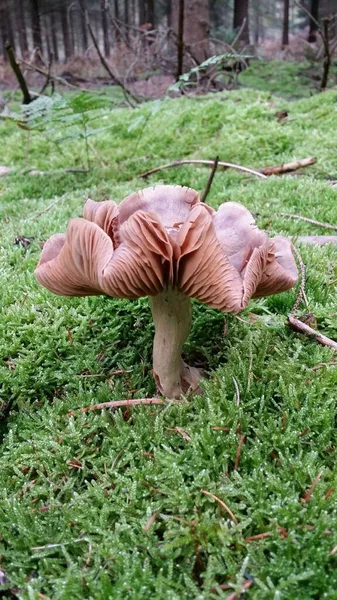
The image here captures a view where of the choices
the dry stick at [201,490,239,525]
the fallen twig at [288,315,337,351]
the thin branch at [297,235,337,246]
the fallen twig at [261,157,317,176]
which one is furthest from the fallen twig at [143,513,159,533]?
the fallen twig at [261,157,317,176]

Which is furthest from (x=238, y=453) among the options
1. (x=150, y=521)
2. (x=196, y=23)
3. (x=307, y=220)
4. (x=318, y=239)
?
(x=196, y=23)

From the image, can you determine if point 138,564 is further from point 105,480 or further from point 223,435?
point 223,435

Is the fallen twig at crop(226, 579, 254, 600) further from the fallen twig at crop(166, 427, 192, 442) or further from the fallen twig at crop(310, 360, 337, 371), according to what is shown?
the fallen twig at crop(310, 360, 337, 371)

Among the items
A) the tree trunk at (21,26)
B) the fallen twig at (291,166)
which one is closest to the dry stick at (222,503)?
the fallen twig at (291,166)

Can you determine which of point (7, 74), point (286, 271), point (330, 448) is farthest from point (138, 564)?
point (7, 74)

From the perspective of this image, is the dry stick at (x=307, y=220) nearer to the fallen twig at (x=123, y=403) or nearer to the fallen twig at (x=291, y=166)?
the fallen twig at (x=291, y=166)

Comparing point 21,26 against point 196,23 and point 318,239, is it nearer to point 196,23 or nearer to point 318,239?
point 196,23
